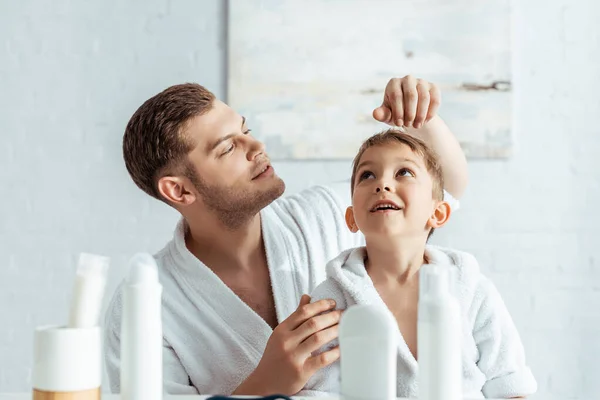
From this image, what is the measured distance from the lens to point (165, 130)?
1.52 m

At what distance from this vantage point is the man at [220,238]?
56.9 inches

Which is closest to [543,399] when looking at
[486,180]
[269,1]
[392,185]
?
[486,180]

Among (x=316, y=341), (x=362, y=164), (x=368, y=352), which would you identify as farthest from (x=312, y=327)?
(x=368, y=352)

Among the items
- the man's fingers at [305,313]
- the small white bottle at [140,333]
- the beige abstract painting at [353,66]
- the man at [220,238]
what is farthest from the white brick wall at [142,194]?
the small white bottle at [140,333]

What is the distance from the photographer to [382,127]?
249 cm

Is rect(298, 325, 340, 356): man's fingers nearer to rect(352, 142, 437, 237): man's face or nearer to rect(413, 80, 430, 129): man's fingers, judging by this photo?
rect(352, 142, 437, 237): man's face

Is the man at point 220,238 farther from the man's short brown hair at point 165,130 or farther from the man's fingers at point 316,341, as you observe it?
Result: the man's fingers at point 316,341

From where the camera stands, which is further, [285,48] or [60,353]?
[285,48]

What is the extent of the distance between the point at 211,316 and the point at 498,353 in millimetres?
593

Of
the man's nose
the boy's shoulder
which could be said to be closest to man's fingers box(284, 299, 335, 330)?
the boy's shoulder

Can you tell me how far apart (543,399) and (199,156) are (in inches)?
61.8

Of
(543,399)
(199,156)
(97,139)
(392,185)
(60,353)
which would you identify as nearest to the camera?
(60,353)

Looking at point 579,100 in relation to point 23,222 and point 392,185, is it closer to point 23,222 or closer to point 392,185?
point 392,185

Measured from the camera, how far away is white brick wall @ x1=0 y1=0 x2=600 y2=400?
244cm
